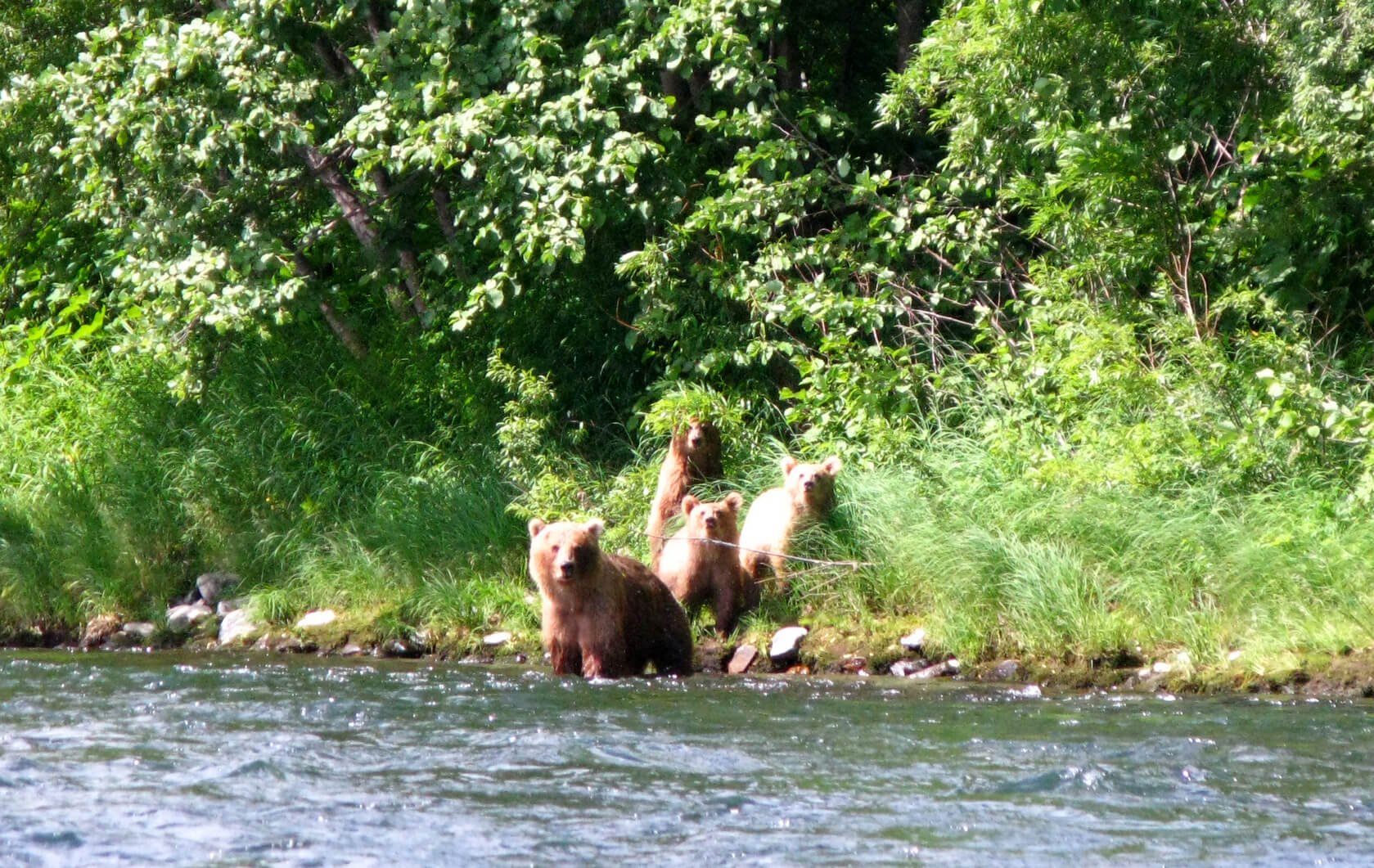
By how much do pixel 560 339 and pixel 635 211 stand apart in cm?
156

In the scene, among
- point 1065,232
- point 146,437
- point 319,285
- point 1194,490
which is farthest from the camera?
point 146,437

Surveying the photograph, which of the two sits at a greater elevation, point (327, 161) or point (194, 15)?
point (194, 15)

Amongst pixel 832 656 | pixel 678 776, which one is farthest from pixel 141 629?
pixel 678 776

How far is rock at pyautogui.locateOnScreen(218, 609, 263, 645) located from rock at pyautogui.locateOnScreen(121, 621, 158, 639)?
1.62 ft

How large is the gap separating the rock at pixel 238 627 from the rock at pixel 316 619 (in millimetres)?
272

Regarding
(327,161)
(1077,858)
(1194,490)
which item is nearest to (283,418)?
(327,161)

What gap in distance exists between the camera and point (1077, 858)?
4.49 metres

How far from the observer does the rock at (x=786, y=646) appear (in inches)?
335

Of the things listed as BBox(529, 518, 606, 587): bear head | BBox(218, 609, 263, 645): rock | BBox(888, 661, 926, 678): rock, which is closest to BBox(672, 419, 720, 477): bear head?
BBox(529, 518, 606, 587): bear head

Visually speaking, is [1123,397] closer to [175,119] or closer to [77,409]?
[175,119]

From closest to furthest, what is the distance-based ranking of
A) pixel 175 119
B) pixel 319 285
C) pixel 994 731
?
pixel 994 731
pixel 175 119
pixel 319 285

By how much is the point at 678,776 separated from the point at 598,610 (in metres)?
2.55

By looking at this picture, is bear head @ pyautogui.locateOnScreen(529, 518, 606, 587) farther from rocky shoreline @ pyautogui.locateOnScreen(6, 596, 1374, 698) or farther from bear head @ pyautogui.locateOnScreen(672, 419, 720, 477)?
bear head @ pyautogui.locateOnScreen(672, 419, 720, 477)

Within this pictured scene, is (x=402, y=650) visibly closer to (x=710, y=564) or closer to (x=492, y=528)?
(x=492, y=528)
